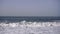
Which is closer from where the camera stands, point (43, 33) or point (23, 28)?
point (43, 33)

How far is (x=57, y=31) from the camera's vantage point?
101 inches

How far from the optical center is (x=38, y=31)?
2553 mm

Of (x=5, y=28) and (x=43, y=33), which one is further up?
(x=5, y=28)

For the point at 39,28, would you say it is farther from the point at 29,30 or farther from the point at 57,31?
the point at 57,31

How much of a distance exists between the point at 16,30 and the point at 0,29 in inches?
15.8

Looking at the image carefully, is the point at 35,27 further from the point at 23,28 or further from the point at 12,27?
the point at 12,27

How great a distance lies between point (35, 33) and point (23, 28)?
37cm

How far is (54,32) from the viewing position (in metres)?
2.52

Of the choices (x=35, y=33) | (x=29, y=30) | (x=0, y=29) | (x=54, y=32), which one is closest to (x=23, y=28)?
(x=29, y=30)

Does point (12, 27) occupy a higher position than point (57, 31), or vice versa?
point (12, 27)

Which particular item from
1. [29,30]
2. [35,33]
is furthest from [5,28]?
[35,33]

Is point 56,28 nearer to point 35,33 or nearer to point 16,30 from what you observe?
point 35,33

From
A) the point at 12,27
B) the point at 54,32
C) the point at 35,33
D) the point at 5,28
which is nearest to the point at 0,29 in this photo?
the point at 5,28

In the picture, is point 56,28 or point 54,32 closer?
point 54,32
